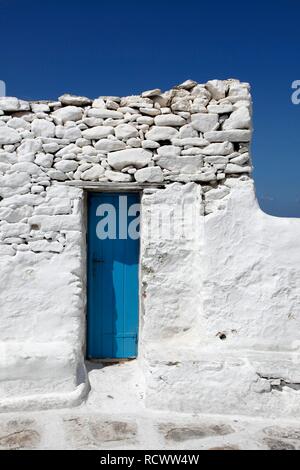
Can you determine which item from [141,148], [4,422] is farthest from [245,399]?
[141,148]

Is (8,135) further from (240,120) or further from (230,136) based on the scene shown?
(240,120)

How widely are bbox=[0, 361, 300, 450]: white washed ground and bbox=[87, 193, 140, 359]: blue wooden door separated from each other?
1.96 feet

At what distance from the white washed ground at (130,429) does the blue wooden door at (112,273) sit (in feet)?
1.96

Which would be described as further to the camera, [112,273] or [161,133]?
[112,273]

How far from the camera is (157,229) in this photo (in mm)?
4098

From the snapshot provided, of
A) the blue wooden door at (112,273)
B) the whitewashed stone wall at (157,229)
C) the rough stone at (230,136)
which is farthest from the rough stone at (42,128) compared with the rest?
the rough stone at (230,136)

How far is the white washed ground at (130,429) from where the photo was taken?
3.14m

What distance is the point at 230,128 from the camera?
13.3 feet

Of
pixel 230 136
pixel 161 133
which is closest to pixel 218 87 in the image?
pixel 230 136

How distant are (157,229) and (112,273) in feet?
2.36

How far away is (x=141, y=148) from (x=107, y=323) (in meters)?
1.87

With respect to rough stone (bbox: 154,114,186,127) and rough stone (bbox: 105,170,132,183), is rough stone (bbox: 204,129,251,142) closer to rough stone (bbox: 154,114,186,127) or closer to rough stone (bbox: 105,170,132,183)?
rough stone (bbox: 154,114,186,127)
